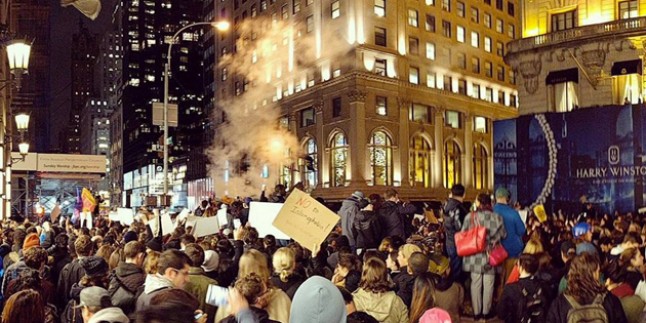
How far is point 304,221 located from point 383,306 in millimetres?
2695

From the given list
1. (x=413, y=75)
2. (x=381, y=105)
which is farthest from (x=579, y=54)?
(x=413, y=75)

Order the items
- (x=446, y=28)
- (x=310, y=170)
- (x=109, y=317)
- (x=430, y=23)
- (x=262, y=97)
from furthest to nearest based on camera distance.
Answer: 1. (x=262, y=97)
2. (x=446, y=28)
3. (x=430, y=23)
4. (x=310, y=170)
5. (x=109, y=317)

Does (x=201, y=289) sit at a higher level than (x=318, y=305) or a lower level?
lower

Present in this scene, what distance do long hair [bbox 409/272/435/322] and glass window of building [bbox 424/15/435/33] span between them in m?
56.9

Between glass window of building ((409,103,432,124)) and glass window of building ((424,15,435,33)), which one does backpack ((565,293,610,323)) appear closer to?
glass window of building ((409,103,432,124))

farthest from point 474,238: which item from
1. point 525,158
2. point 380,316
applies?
point 525,158

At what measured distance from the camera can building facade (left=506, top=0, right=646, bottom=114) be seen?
3675cm

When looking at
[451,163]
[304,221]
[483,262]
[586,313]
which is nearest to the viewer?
[586,313]

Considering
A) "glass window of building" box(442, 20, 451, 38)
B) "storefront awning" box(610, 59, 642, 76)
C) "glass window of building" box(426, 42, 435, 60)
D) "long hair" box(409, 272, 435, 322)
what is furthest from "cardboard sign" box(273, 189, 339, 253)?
"glass window of building" box(442, 20, 451, 38)

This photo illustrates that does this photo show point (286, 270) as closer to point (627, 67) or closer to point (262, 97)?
point (627, 67)

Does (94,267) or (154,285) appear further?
(94,267)

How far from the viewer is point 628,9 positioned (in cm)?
3750

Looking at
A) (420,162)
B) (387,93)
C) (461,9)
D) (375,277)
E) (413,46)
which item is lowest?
(375,277)

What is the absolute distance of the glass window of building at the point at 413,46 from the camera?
59.6 m
